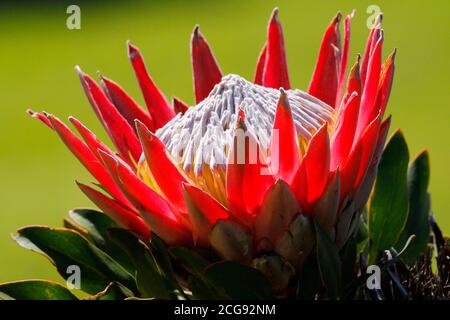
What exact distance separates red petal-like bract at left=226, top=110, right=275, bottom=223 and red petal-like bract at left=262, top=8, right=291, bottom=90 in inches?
10.2

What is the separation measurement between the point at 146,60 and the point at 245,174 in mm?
7617

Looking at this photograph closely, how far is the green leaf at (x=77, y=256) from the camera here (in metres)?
1.14

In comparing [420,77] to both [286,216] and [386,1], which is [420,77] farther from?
[286,216]

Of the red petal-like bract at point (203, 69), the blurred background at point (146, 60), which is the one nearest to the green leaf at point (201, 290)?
the red petal-like bract at point (203, 69)

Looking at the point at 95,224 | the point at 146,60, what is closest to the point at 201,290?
the point at 95,224

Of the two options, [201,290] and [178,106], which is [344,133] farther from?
[178,106]

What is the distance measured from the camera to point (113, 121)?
114 centimetres

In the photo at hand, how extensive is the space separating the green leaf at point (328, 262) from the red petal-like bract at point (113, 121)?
30 cm

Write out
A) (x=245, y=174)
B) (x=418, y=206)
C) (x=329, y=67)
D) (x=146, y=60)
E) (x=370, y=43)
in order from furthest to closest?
(x=146, y=60)
(x=418, y=206)
(x=329, y=67)
(x=370, y=43)
(x=245, y=174)

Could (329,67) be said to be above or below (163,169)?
above

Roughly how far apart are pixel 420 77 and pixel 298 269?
6.36m

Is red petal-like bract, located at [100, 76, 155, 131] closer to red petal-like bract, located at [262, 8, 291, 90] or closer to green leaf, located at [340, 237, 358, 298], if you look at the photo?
red petal-like bract, located at [262, 8, 291, 90]

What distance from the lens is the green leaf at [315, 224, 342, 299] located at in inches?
37.5

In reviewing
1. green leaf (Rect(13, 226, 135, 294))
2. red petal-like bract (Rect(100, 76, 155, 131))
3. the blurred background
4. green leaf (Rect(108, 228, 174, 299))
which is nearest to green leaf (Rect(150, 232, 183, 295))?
green leaf (Rect(108, 228, 174, 299))
